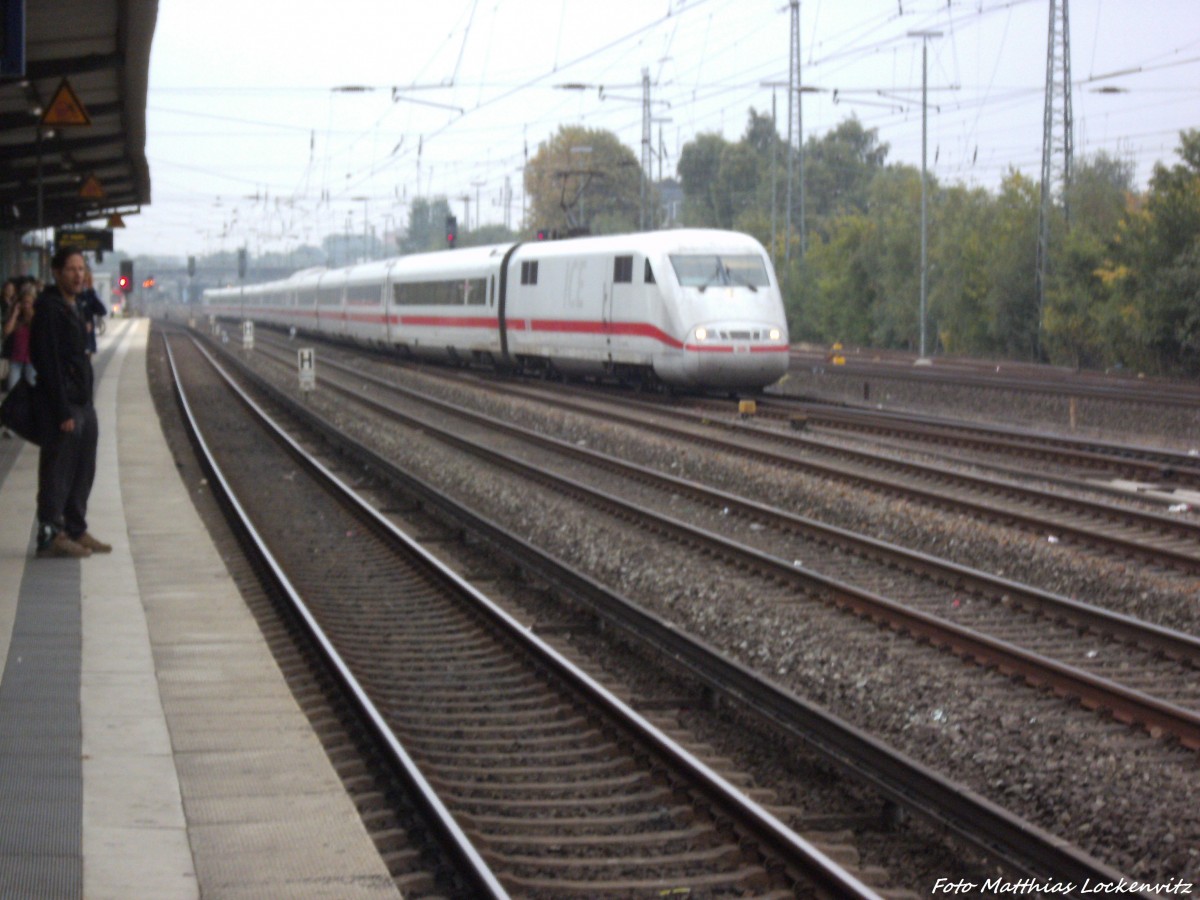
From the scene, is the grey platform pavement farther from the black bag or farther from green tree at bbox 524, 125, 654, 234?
green tree at bbox 524, 125, 654, 234

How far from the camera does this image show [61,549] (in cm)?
1059

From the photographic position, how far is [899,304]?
48.6m

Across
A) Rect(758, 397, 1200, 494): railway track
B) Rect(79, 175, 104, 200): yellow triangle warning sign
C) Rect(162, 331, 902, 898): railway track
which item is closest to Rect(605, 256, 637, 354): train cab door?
Rect(758, 397, 1200, 494): railway track

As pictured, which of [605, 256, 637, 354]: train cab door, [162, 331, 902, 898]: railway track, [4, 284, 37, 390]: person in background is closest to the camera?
[162, 331, 902, 898]: railway track

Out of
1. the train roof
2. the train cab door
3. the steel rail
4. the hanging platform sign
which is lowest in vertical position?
the steel rail

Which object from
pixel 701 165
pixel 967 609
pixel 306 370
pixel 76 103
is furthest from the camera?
pixel 701 165

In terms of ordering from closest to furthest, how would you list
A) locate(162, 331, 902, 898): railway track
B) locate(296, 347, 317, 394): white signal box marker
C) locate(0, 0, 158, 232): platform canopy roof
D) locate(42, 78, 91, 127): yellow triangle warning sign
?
locate(162, 331, 902, 898): railway track, locate(0, 0, 158, 232): platform canopy roof, locate(42, 78, 91, 127): yellow triangle warning sign, locate(296, 347, 317, 394): white signal box marker

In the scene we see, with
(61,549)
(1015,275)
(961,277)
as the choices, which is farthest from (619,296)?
(961,277)

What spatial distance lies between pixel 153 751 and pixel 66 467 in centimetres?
435

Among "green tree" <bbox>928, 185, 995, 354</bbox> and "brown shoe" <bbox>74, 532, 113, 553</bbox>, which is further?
"green tree" <bbox>928, 185, 995, 354</bbox>

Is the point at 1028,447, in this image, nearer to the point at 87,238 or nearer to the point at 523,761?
the point at 523,761

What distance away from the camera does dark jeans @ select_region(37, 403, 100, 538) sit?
9.97 metres

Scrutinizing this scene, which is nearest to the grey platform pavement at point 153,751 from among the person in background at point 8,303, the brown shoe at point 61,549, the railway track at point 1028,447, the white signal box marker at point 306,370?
the brown shoe at point 61,549

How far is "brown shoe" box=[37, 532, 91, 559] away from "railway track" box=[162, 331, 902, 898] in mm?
1345
